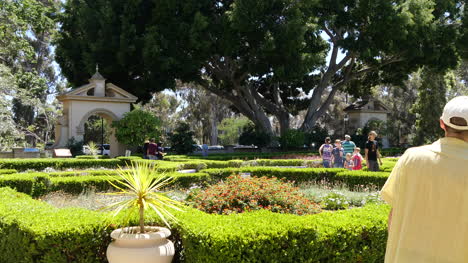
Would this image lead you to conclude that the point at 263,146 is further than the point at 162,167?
Yes

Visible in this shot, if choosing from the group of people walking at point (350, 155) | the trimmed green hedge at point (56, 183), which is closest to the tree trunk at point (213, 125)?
the group of people walking at point (350, 155)

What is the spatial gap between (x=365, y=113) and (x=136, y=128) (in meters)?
20.5

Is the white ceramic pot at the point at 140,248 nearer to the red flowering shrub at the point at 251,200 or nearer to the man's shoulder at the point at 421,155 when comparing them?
the red flowering shrub at the point at 251,200

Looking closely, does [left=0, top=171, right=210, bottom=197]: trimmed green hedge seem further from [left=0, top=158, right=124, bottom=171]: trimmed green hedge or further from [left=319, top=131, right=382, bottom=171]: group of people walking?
[left=0, top=158, right=124, bottom=171]: trimmed green hedge

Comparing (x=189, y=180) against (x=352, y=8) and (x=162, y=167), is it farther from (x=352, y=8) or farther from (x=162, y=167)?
(x=352, y=8)

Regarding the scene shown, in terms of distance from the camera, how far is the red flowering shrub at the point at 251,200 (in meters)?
7.20

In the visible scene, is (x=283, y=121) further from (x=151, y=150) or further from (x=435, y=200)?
(x=435, y=200)

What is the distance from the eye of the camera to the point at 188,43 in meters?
26.4

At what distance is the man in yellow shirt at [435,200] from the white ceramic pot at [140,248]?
2789mm

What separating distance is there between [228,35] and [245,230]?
882 inches

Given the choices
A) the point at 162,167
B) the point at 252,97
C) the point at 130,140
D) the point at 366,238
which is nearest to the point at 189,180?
the point at 162,167

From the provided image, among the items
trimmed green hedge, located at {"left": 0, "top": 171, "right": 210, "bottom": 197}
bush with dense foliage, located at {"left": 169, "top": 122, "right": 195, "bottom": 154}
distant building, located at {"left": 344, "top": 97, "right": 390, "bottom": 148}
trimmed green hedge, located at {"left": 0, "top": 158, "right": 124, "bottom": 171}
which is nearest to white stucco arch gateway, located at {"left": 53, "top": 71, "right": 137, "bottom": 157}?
bush with dense foliage, located at {"left": 169, "top": 122, "right": 195, "bottom": 154}

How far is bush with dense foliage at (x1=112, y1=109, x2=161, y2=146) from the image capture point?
85.1ft

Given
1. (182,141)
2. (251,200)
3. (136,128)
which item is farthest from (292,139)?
(251,200)
